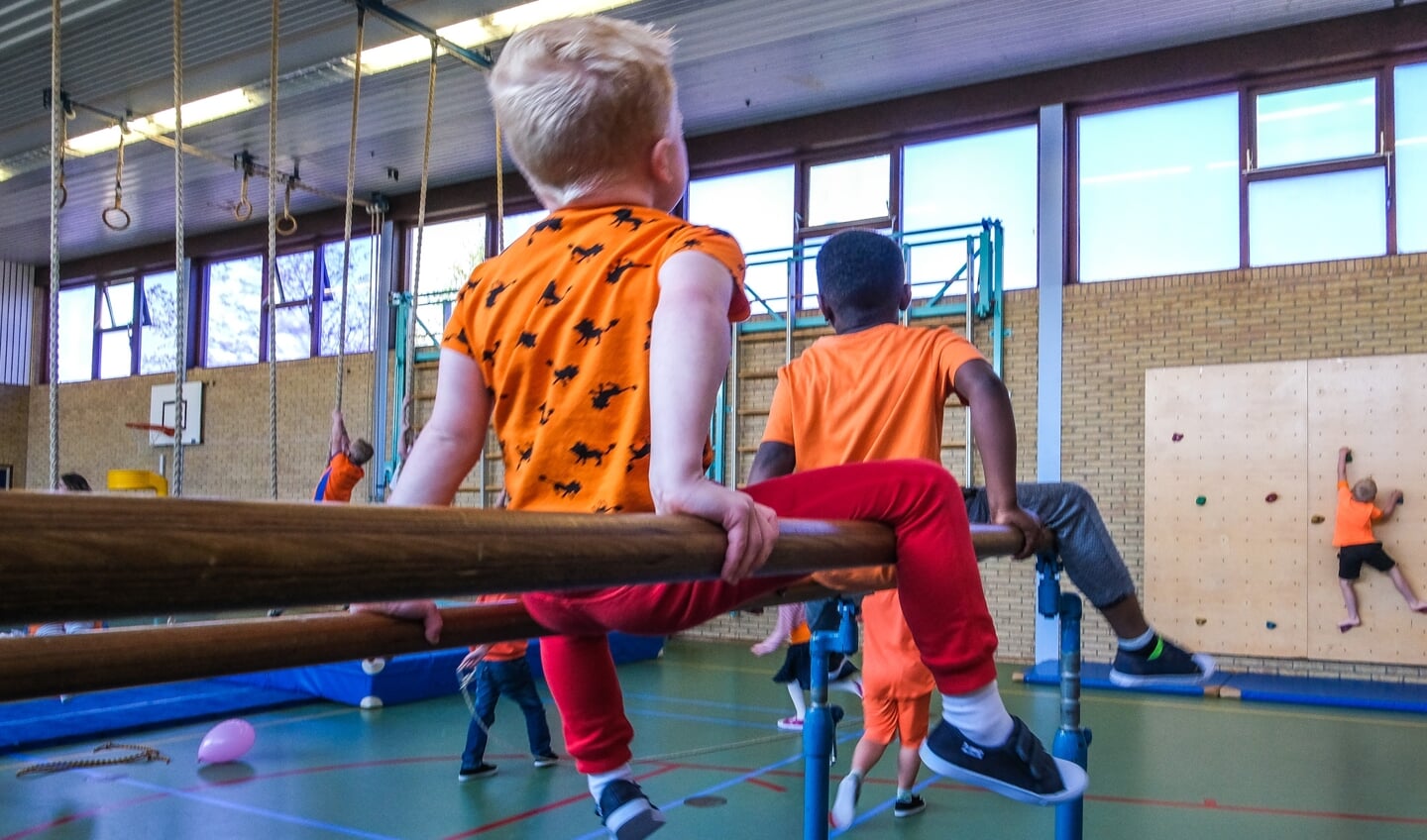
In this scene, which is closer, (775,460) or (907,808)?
(775,460)

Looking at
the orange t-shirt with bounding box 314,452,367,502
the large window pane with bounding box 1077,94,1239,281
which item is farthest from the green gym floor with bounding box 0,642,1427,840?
the large window pane with bounding box 1077,94,1239,281

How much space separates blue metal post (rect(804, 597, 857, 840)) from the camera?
304 centimetres

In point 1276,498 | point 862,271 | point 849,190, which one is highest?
point 849,190

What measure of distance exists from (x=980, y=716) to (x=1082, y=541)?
99 centimetres

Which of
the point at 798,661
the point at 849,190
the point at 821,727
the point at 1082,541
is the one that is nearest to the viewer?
the point at 1082,541

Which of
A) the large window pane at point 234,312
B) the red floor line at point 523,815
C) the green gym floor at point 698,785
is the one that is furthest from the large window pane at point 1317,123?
the large window pane at point 234,312

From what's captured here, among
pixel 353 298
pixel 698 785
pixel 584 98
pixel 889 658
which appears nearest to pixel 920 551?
pixel 584 98

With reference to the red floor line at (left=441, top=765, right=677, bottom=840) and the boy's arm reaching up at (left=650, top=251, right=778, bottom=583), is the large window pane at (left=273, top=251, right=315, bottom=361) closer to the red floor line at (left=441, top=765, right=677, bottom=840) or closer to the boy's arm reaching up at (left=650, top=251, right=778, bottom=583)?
the red floor line at (left=441, top=765, right=677, bottom=840)

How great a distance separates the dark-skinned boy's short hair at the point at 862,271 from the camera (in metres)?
2.57

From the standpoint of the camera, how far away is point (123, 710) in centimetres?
582

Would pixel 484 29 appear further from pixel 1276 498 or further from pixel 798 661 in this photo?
pixel 1276 498

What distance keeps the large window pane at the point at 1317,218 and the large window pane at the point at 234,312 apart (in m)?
11.3

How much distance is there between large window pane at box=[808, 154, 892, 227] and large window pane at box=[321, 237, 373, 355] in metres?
5.57

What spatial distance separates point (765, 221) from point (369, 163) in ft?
15.0
